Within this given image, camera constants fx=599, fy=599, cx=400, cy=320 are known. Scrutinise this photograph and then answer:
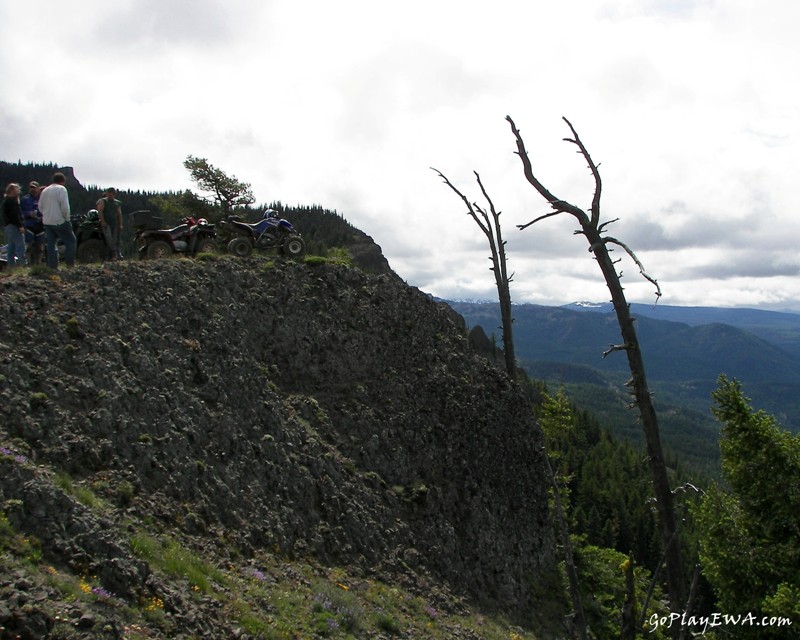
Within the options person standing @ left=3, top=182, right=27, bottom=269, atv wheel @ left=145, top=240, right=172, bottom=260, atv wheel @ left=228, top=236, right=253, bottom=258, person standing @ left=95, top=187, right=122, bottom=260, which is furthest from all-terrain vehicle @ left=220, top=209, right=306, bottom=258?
person standing @ left=3, top=182, right=27, bottom=269

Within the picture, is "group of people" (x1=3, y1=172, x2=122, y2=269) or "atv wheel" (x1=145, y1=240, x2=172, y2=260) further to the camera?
"atv wheel" (x1=145, y1=240, x2=172, y2=260)

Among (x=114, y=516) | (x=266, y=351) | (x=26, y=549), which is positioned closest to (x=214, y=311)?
(x=266, y=351)

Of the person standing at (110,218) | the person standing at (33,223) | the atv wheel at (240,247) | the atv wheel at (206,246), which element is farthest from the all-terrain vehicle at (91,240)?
the atv wheel at (240,247)

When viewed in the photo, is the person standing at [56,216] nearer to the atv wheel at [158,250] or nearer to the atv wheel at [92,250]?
the atv wheel at [92,250]

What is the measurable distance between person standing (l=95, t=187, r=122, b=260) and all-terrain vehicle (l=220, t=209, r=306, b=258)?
4.98m

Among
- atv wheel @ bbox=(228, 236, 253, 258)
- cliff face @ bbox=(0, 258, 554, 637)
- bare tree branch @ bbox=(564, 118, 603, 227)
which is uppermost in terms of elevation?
atv wheel @ bbox=(228, 236, 253, 258)

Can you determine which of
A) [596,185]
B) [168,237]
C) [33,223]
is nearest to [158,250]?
[168,237]

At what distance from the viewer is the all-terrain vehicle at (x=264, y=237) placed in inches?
887

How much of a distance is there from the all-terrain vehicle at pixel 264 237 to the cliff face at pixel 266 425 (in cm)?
109

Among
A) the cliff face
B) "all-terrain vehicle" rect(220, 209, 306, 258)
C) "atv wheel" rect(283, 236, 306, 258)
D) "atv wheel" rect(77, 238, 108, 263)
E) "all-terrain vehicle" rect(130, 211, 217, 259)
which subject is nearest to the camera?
the cliff face

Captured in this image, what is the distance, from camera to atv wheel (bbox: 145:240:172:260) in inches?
779

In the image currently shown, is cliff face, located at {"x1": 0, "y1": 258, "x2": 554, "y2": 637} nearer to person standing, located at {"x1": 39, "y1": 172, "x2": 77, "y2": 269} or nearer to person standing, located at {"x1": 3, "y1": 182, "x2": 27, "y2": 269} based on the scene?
person standing, located at {"x1": 39, "y1": 172, "x2": 77, "y2": 269}

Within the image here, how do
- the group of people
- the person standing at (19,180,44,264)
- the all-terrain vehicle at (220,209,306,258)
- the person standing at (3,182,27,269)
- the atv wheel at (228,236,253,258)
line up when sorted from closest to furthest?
the group of people, the person standing at (3,182,27,269), the person standing at (19,180,44,264), the atv wheel at (228,236,253,258), the all-terrain vehicle at (220,209,306,258)

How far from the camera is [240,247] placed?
2250cm
